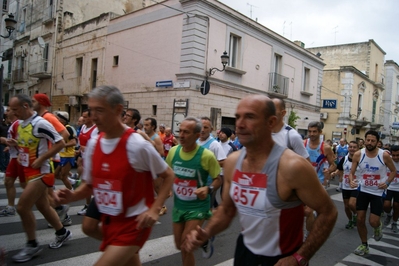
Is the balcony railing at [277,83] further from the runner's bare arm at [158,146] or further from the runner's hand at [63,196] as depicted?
the runner's hand at [63,196]

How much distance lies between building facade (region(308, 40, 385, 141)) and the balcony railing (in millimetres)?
5978

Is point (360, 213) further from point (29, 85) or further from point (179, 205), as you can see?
point (29, 85)

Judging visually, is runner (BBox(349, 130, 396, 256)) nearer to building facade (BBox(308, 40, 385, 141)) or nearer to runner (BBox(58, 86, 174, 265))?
runner (BBox(58, 86, 174, 265))

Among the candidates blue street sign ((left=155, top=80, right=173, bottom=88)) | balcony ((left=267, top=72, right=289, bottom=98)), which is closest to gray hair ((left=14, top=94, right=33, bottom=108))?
blue street sign ((left=155, top=80, right=173, bottom=88))

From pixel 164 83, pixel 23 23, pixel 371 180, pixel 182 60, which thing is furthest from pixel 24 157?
pixel 23 23

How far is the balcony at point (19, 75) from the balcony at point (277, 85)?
2196cm

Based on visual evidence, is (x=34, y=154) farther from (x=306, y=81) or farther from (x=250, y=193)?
(x=306, y=81)

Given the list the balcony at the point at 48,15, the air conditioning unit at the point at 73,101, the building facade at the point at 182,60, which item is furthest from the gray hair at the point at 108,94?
the balcony at the point at 48,15

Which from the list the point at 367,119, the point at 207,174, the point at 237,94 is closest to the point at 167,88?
the point at 237,94

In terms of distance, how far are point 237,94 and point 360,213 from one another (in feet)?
45.4

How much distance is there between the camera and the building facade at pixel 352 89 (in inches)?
1336

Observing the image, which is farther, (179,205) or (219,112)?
(219,112)

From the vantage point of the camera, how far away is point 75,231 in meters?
5.50

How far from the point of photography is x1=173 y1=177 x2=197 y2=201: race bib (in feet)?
12.4
